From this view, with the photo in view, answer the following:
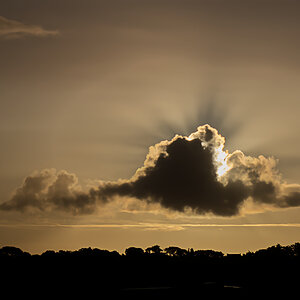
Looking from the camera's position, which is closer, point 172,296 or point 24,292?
point 172,296

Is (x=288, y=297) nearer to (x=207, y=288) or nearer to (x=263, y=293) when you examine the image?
(x=263, y=293)

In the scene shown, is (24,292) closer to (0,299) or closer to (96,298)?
(0,299)

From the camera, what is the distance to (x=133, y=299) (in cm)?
8894

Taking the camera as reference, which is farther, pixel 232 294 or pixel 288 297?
pixel 288 297

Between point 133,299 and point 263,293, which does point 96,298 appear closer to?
point 133,299

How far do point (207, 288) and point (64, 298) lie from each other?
2486 centimetres

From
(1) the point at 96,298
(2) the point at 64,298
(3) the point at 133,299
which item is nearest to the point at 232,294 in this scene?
(3) the point at 133,299

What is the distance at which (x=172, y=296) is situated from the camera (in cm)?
8975

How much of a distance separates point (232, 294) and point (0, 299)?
41.6m

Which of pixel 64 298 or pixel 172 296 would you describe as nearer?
pixel 172 296

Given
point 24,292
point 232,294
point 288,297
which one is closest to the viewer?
point 232,294

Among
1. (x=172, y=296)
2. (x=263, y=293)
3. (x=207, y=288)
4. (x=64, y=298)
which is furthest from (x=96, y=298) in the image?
(x=263, y=293)

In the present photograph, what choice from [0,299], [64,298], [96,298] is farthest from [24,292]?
[96,298]

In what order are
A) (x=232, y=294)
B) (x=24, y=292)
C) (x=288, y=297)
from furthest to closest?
(x=24, y=292), (x=288, y=297), (x=232, y=294)
